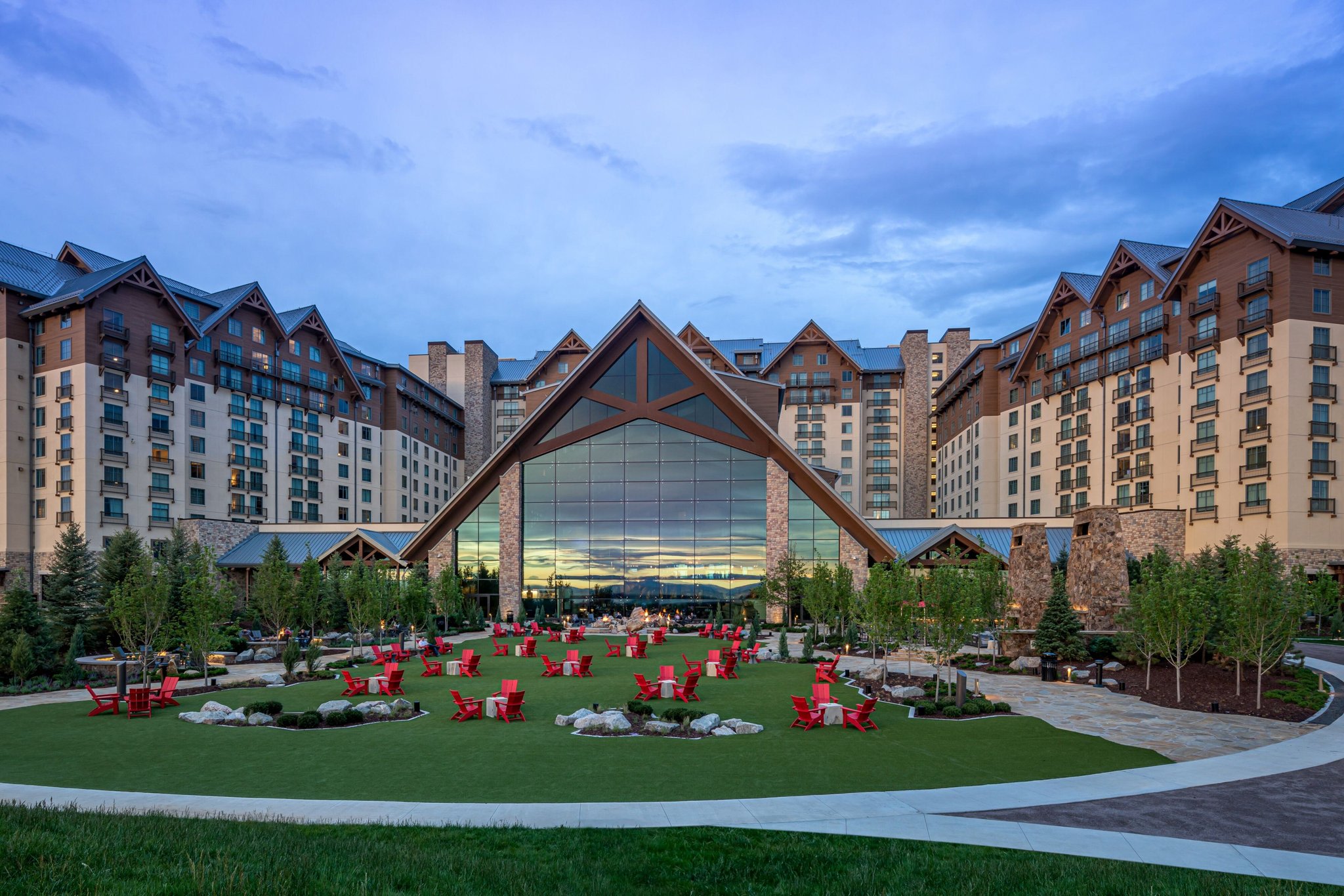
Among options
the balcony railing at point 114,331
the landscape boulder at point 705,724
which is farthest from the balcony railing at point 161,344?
the landscape boulder at point 705,724

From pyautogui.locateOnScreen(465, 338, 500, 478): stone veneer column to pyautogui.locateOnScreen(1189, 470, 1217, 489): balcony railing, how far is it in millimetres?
65592

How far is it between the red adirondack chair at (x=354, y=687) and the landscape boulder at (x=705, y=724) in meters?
10.9

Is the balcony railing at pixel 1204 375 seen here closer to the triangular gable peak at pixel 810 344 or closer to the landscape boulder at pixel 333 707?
the triangular gable peak at pixel 810 344

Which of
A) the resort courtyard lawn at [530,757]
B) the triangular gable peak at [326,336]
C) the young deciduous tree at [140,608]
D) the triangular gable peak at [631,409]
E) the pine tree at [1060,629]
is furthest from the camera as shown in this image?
the triangular gable peak at [326,336]

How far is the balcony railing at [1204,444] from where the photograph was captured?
47594 millimetres

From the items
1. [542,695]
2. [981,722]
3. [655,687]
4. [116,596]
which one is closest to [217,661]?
[116,596]

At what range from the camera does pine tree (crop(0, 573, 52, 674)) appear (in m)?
25.8

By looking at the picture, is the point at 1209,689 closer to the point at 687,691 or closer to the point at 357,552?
the point at 687,691

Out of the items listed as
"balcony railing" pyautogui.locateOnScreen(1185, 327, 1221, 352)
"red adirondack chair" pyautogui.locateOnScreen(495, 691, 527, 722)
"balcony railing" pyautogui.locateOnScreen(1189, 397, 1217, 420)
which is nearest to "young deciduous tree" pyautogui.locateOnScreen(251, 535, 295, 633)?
"red adirondack chair" pyautogui.locateOnScreen(495, 691, 527, 722)

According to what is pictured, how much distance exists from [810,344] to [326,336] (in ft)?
158

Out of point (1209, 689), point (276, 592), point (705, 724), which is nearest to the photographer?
point (705, 724)

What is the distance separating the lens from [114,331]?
2058 inches

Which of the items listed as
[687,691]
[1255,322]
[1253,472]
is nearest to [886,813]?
[687,691]

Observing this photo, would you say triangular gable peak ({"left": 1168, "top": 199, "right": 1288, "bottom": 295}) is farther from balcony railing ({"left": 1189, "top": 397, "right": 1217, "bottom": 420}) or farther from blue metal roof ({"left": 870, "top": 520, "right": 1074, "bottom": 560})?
blue metal roof ({"left": 870, "top": 520, "right": 1074, "bottom": 560})
